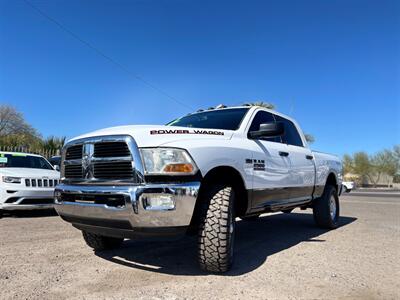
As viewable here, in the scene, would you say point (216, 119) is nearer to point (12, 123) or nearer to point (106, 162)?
point (106, 162)

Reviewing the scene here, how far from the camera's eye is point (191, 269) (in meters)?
3.94

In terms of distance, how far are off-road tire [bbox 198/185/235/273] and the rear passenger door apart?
2.05 metres

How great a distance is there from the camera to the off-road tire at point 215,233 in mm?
3574

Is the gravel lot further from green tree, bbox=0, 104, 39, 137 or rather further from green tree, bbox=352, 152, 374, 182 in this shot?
green tree, bbox=352, 152, 374, 182

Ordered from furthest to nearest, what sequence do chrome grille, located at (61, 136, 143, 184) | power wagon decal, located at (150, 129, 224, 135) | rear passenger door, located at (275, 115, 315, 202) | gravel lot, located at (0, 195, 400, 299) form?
1. rear passenger door, located at (275, 115, 315, 202)
2. power wagon decal, located at (150, 129, 224, 135)
3. chrome grille, located at (61, 136, 143, 184)
4. gravel lot, located at (0, 195, 400, 299)

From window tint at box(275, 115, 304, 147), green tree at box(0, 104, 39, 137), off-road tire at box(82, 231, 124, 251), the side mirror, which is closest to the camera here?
the side mirror

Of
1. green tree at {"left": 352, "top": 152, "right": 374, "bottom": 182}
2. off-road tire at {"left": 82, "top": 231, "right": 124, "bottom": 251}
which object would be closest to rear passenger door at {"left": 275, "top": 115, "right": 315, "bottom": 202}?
off-road tire at {"left": 82, "top": 231, "right": 124, "bottom": 251}

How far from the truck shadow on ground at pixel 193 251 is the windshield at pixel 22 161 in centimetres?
500

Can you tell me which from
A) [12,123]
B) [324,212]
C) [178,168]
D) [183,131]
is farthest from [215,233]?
[12,123]

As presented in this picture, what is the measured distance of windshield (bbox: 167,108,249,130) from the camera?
4.84 metres

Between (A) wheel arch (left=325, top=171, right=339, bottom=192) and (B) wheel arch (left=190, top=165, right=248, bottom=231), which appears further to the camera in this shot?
(A) wheel arch (left=325, top=171, right=339, bottom=192)

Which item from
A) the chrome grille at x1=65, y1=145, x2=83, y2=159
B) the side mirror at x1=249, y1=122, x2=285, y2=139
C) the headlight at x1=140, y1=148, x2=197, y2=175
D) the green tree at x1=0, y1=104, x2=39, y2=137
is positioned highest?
the green tree at x1=0, y1=104, x2=39, y2=137

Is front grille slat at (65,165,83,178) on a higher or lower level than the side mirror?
lower

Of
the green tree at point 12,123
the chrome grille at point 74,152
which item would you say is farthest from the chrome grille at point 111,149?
the green tree at point 12,123
